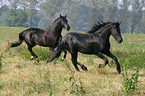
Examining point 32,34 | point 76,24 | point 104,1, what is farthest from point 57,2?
point 32,34

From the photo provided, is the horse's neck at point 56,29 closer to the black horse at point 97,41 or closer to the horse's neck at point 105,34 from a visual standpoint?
the black horse at point 97,41

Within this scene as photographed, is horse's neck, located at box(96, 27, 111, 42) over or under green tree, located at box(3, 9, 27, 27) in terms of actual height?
under

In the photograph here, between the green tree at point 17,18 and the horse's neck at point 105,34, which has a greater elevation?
the green tree at point 17,18

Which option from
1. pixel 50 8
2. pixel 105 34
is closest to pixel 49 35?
pixel 105 34

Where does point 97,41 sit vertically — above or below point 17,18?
below

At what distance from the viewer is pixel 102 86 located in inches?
217

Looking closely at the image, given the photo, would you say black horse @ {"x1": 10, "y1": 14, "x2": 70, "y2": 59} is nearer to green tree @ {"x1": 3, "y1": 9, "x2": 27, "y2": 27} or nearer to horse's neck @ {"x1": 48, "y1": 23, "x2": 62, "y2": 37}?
horse's neck @ {"x1": 48, "y1": 23, "x2": 62, "y2": 37}

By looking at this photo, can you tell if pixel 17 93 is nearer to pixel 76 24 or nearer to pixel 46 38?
pixel 46 38

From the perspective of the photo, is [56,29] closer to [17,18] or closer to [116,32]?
[116,32]

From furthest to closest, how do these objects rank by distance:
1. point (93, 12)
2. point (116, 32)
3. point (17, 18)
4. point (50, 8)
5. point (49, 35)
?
point (50, 8), point (93, 12), point (17, 18), point (49, 35), point (116, 32)

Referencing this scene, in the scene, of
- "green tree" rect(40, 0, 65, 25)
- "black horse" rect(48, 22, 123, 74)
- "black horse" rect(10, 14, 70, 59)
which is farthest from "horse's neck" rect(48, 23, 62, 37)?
"green tree" rect(40, 0, 65, 25)

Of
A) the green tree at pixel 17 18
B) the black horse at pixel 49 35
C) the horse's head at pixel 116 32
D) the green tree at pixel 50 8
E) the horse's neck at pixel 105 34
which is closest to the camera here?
the horse's head at pixel 116 32

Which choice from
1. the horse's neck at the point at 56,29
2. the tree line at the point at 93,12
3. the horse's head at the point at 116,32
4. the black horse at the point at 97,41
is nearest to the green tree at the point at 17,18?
the tree line at the point at 93,12

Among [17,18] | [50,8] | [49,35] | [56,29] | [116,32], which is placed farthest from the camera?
[50,8]
